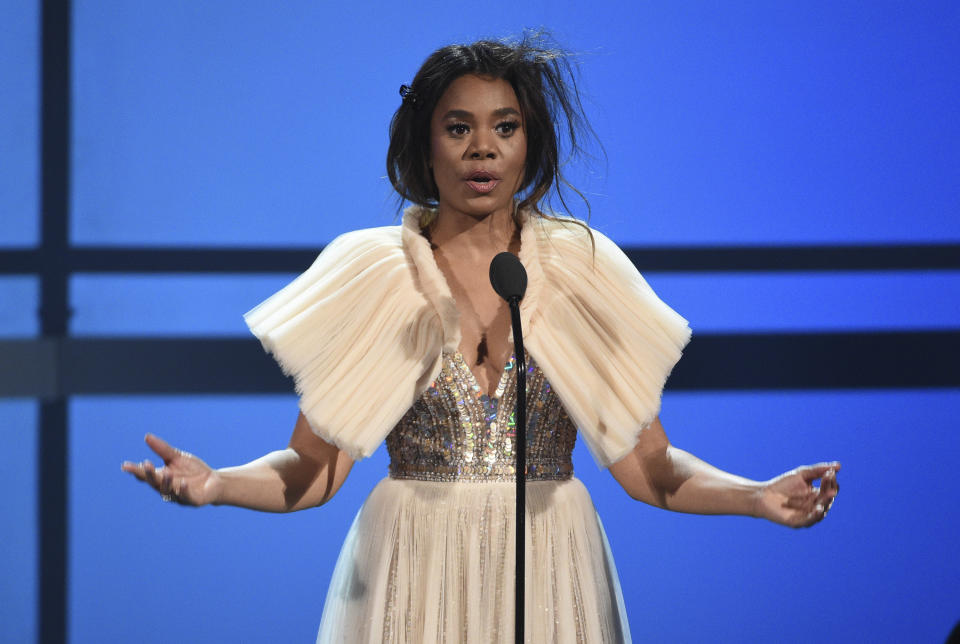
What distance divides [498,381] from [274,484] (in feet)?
0.90

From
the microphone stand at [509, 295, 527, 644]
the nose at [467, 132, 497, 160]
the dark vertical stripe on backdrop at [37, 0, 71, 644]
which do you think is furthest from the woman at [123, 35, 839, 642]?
the dark vertical stripe on backdrop at [37, 0, 71, 644]

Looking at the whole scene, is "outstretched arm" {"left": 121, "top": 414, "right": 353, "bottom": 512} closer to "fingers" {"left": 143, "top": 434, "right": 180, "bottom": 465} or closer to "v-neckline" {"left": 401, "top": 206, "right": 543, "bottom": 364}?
"fingers" {"left": 143, "top": 434, "right": 180, "bottom": 465}

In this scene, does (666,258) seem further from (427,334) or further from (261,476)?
(261,476)

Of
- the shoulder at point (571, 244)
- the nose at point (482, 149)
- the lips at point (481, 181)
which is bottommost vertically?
the shoulder at point (571, 244)

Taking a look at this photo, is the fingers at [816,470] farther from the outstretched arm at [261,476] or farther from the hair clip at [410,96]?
the hair clip at [410,96]

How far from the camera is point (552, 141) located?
1327 mm

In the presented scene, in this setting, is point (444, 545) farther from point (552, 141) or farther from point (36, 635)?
point (36, 635)

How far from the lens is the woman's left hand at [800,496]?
1.07 metres

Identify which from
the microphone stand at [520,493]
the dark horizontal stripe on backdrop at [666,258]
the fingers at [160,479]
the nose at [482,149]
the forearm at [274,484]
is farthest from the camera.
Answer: the dark horizontal stripe on backdrop at [666,258]

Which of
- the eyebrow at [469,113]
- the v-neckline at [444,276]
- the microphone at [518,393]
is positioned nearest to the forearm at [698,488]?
the v-neckline at [444,276]

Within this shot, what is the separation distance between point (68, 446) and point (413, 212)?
44.8 inches

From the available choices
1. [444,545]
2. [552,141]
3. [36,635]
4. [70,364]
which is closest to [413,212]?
[552,141]

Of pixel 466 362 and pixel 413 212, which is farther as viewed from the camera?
pixel 413 212

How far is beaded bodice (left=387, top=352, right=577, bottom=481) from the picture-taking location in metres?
1.20
